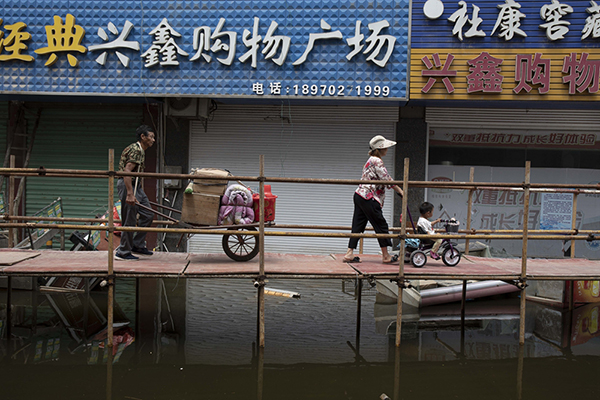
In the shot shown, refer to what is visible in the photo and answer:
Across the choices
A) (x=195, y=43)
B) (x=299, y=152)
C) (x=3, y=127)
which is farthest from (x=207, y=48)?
(x=3, y=127)

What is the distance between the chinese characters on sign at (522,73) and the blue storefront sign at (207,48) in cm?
72

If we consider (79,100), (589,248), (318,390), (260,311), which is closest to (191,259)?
(260,311)

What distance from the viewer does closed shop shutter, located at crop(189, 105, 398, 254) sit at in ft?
36.8

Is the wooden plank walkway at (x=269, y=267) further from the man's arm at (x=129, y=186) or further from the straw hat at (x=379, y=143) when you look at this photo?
the straw hat at (x=379, y=143)

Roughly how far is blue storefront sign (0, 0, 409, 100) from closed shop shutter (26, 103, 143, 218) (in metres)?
1.46

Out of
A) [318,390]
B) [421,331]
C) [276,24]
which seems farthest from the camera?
[276,24]

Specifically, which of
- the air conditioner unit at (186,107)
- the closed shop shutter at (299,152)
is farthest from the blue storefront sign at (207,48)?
the closed shop shutter at (299,152)

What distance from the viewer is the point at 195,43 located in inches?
391

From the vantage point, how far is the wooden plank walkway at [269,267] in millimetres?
5484

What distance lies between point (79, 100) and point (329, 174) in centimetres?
553

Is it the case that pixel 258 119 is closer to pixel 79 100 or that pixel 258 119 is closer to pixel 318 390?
pixel 79 100

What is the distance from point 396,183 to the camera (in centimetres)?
570

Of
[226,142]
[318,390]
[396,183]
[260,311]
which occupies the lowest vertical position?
[318,390]

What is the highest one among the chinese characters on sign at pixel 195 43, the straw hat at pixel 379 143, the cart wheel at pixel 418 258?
the chinese characters on sign at pixel 195 43
